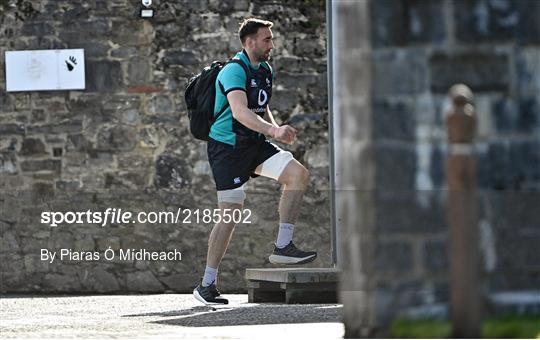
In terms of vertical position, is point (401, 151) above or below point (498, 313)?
above

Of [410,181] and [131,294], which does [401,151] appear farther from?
[131,294]

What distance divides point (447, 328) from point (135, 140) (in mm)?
8442

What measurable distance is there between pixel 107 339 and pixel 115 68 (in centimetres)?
723

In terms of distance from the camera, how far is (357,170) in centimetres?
555

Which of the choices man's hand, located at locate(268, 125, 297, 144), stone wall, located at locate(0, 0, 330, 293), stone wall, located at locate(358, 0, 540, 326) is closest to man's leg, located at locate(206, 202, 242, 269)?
man's hand, located at locate(268, 125, 297, 144)

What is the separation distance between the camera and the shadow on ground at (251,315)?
779cm

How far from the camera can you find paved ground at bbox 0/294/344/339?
6.91 meters

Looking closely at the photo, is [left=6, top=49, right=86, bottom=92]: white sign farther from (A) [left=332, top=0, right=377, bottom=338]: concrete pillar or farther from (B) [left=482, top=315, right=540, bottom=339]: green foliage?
(B) [left=482, top=315, right=540, bottom=339]: green foliage

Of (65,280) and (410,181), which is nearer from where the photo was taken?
(410,181)

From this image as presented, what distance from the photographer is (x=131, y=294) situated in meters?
13.3

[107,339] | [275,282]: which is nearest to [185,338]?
[107,339]

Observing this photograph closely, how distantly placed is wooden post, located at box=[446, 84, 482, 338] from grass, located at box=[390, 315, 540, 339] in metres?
0.20

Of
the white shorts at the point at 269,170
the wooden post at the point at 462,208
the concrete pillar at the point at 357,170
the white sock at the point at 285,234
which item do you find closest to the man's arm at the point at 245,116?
the white shorts at the point at 269,170

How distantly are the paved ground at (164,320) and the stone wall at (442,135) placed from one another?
0.93 meters
